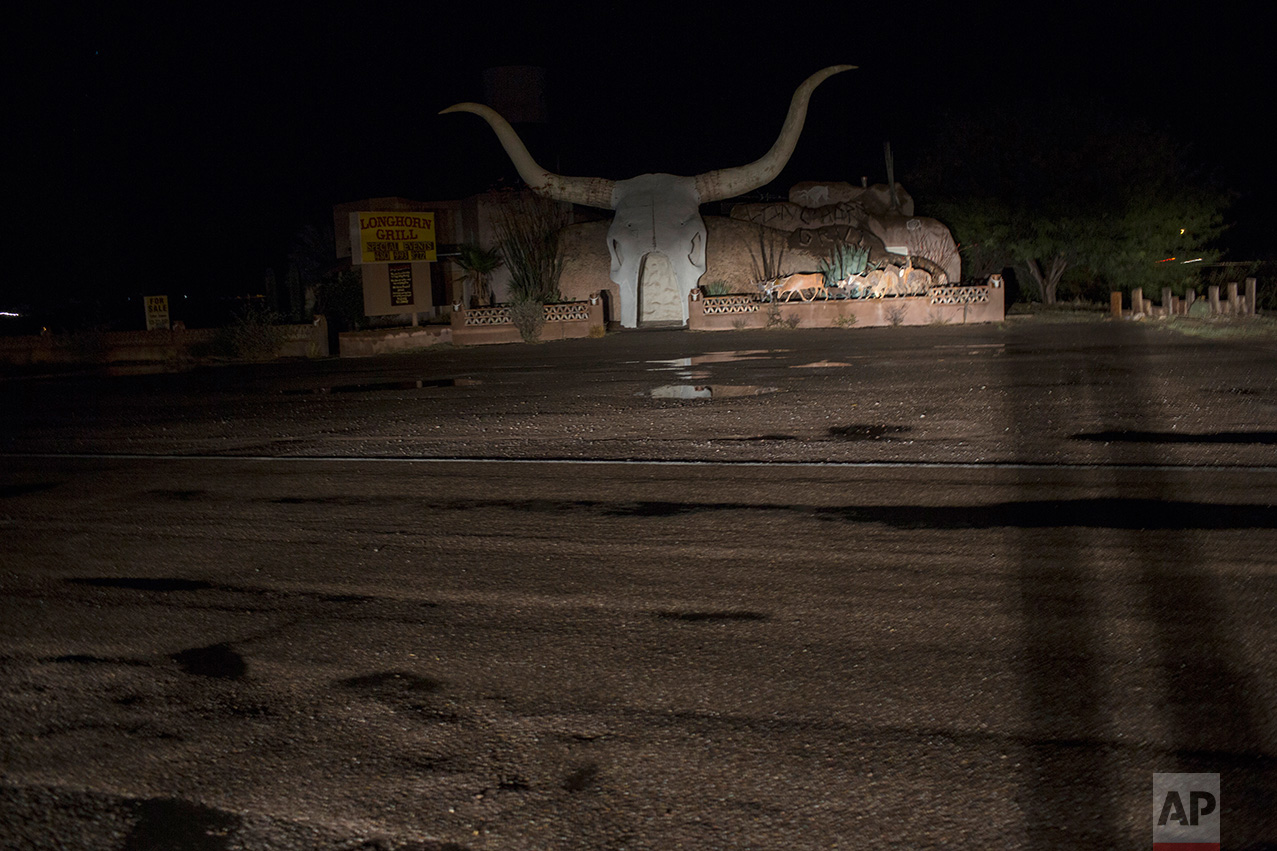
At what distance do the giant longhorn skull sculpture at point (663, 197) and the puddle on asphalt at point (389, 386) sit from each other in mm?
11941

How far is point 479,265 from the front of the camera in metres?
30.4

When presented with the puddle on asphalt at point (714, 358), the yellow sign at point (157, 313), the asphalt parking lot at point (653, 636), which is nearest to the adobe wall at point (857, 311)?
the puddle on asphalt at point (714, 358)

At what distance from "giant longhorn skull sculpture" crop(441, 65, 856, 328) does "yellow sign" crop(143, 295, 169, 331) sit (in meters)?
9.14

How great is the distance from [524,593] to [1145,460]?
19.3 feet

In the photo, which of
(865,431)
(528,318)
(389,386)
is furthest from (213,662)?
(528,318)

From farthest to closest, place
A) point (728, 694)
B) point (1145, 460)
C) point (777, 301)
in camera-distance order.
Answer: point (777, 301) < point (1145, 460) < point (728, 694)

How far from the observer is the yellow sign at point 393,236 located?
28.2 m

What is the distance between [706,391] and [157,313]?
738 inches

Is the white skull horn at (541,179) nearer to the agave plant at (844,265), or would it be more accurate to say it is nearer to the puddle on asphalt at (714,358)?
the agave plant at (844,265)

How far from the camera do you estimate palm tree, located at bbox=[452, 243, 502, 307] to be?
3045 cm

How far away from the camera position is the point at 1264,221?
44.2 meters

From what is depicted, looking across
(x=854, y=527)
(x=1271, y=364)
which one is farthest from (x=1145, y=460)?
(x=1271, y=364)

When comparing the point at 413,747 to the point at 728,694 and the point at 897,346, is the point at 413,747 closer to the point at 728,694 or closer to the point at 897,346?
the point at 728,694

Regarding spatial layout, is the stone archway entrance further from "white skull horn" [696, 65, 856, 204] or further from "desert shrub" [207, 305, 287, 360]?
"desert shrub" [207, 305, 287, 360]
